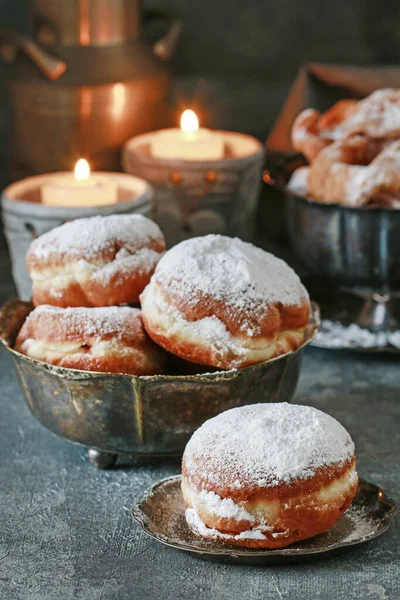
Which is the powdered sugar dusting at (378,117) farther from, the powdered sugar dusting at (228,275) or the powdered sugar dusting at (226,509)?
the powdered sugar dusting at (226,509)

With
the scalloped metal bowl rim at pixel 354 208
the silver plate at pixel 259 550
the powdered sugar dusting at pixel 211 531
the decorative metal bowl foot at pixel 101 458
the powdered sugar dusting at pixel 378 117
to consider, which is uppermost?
the powdered sugar dusting at pixel 378 117

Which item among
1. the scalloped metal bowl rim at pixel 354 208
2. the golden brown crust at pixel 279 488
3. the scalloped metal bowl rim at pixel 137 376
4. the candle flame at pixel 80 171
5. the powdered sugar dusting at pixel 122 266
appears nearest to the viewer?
the golden brown crust at pixel 279 488

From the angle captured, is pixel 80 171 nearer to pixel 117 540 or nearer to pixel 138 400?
pixel 138 400

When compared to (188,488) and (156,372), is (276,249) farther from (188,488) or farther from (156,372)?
(188,488)

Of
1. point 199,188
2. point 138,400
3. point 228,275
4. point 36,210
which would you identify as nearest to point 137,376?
point 138,400

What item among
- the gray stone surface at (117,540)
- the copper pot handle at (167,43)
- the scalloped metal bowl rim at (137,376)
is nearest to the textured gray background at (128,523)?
the gray stone surface at (117,540)

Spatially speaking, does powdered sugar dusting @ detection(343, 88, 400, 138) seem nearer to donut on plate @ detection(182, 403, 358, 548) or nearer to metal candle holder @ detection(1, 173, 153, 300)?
metal candle holder @ detection(1, 173, 153, 300)

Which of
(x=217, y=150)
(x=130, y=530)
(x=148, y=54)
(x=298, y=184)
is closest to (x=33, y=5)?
(x=148, y=54)
